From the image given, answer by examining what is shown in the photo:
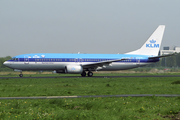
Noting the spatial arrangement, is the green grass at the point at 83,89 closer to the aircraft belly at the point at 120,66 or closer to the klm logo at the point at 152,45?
the aircraft belly at the point at 120,66

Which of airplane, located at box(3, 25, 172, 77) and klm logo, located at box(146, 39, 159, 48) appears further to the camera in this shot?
klm logo, located at box(146, 39, 159, 48)

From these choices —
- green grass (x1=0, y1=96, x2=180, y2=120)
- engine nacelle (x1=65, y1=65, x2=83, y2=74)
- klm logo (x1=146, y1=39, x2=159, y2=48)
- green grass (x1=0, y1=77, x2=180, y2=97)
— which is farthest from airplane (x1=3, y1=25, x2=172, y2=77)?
green grass (x1=0, y1=96, x2=180, y2=120)

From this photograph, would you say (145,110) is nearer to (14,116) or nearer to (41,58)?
(14,116)

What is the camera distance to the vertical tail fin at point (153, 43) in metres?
54.0

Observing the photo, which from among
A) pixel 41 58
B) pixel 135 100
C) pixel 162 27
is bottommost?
pixel 135 100

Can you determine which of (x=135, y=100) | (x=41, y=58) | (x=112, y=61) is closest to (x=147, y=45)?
(x=112, y=61)

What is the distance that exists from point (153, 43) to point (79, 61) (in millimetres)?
18087

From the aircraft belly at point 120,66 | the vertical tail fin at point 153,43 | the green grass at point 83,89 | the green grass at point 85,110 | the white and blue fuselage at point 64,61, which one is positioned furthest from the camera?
the vertical tail fin at point 153,43

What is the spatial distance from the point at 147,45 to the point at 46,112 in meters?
44.2

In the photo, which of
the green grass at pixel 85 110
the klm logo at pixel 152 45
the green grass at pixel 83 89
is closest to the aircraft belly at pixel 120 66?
the klm logo at pixel 152 45

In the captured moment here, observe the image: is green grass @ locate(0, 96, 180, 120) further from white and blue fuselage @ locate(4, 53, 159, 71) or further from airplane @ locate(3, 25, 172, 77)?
white and blue fuselage @ locate(4, 53, 159, 71)

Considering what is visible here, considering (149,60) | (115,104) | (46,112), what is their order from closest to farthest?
(46,112) < (115,104) < (149,60)

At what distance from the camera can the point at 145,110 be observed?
13727 mm

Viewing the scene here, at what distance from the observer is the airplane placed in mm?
45562
